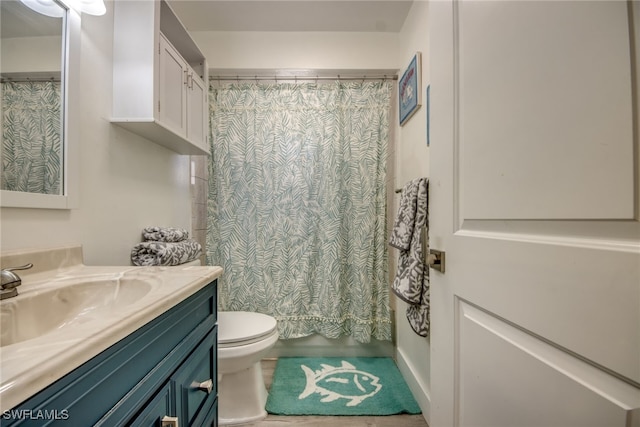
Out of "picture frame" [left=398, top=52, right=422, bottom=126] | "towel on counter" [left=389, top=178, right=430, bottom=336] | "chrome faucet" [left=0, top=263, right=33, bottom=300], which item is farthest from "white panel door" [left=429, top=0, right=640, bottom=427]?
"chrome faucet" [left=0, top=263, right=33, bottom=300]

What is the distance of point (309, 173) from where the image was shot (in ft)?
5.90

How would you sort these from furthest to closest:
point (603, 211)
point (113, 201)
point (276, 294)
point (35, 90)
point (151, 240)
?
point (276, 294) < point (151, 240) < point (113, 201) < point (35, 90) < point (603, 211)

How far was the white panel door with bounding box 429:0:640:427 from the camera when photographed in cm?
33

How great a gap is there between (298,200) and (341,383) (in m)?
1.16

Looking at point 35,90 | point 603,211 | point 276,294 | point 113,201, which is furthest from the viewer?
point 276,294

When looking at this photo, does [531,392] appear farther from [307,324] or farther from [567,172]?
[307,324]

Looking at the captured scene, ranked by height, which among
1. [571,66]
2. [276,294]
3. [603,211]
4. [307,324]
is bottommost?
[307,324]

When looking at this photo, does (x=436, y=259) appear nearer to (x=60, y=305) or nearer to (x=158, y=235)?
(x=60, y=305)

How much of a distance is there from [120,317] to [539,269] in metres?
0.70

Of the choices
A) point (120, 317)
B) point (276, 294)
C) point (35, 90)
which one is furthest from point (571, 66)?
point (276, 294)

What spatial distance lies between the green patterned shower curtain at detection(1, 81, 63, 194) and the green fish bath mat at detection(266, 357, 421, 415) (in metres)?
1.39

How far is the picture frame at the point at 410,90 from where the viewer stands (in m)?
1.40

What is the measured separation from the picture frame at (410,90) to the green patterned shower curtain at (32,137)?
1529 millimetres

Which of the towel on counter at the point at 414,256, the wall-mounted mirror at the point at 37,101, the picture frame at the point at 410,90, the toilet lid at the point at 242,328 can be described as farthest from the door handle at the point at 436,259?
the wall-mounted mirror at the point at 37,101
